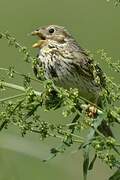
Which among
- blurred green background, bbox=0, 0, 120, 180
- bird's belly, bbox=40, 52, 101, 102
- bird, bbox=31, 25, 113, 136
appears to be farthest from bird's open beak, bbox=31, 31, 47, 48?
blurred green background, bbox=0, 0, 120, 180

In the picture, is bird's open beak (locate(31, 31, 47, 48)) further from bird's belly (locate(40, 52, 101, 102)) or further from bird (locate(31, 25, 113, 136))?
bird's belly (locate(40, 52, 101, 102))

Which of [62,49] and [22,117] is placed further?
[62,49]

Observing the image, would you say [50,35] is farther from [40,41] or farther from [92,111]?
[92,111]

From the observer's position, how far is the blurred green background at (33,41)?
6.67 metres

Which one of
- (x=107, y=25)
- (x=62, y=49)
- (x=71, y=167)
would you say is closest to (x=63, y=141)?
(x=62, y=49)

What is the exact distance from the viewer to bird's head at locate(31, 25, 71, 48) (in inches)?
235

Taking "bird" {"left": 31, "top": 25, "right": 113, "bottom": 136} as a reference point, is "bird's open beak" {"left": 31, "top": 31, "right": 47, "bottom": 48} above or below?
above

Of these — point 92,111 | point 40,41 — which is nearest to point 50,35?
point 40,41

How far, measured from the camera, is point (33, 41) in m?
12.8

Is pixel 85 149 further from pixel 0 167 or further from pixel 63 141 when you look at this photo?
pixel 0 167

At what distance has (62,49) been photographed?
619cm

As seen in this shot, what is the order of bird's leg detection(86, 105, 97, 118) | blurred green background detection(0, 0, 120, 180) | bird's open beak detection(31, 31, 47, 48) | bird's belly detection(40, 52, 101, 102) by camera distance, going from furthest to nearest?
blurred green background detection(0, 0, 120, 180)
bird's open beak detection(31, 31, 47, 48)
bird's belly detection(40, 52, 101, 102)
bird's leg detection(86, 105, 97, 118)

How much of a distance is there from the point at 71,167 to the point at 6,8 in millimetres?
8661

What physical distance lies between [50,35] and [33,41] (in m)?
6.59
